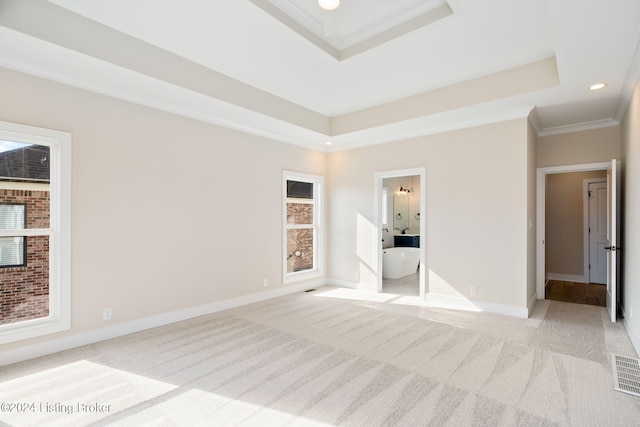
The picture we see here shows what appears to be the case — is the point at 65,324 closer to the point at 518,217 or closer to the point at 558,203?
the point at 518,217

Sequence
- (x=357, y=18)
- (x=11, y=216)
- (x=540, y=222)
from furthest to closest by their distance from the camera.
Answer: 1. (x=540, y=222)
2. (x=357, y=18)
3. (x=11, y=216)

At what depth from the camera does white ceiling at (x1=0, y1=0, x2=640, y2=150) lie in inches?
100

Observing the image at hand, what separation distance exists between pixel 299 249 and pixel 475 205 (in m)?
3.02

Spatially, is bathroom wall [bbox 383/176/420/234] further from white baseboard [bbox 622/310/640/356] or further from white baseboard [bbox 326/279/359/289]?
white baseboard [bbox 622/310/640/356]

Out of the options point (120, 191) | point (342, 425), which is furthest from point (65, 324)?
point (342, 425)

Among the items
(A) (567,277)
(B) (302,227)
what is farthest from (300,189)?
(A) (567,277)

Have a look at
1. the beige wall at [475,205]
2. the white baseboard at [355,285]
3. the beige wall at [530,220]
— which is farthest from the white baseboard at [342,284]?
the beige wall at [530,220]

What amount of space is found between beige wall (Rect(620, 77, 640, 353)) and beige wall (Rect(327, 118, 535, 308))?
97cm

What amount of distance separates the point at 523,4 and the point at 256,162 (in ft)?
12.1

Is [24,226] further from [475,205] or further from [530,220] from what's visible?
[530,220]

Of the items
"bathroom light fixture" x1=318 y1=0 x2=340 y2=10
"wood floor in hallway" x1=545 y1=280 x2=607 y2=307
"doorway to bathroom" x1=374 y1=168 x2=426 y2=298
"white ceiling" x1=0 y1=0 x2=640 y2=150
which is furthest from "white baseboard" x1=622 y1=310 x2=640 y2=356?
"bathroom light fixture" x1=318 y1=0 x2=340 y2=10

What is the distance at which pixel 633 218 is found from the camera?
133 inches

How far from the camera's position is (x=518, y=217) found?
412cm

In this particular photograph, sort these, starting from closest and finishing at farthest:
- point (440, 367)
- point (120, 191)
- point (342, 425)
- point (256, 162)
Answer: point (342, 425) → point (440, 367) → point (120, 191) → point (256, 162)
